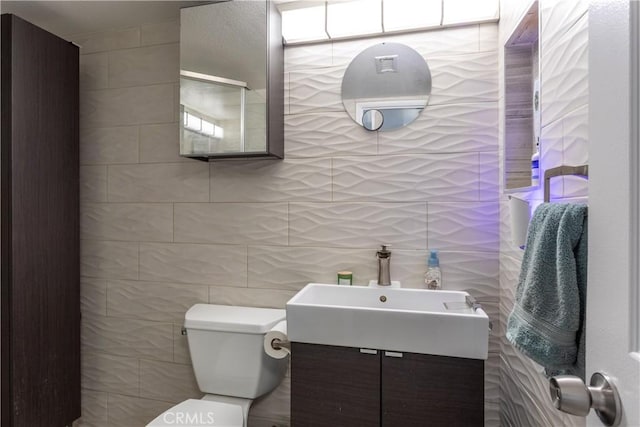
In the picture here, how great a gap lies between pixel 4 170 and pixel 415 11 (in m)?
1.89

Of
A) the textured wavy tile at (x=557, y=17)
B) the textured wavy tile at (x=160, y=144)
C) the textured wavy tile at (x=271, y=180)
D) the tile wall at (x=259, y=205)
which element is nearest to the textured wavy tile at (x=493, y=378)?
the tile wall at (x=259, y=205)

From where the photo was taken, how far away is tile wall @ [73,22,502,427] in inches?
58.1

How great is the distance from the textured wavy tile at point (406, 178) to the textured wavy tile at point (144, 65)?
1.01m

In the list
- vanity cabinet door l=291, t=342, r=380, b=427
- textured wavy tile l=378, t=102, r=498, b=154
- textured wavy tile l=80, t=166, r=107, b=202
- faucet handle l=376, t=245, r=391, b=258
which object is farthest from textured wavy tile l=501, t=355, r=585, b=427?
textured wavy tile l=80, t=166, r=107, b=202

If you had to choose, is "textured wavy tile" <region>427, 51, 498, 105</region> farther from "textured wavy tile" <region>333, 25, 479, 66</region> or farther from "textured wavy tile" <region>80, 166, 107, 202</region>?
"textured wavy tile" <region>80, 166, 107, 202</region>

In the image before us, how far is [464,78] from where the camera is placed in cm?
147

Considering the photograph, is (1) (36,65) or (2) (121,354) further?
(2) (121,354)

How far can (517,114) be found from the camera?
4.16ft

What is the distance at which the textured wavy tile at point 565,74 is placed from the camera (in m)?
0.74

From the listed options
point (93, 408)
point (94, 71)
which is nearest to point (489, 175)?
point (94, 71)

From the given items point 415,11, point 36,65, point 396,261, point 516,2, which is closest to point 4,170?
point 36,65

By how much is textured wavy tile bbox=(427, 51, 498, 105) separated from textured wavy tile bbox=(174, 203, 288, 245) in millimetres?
861

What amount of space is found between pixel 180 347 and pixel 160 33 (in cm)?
162

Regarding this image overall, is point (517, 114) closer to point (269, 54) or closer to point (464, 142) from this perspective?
point (464, 142)
